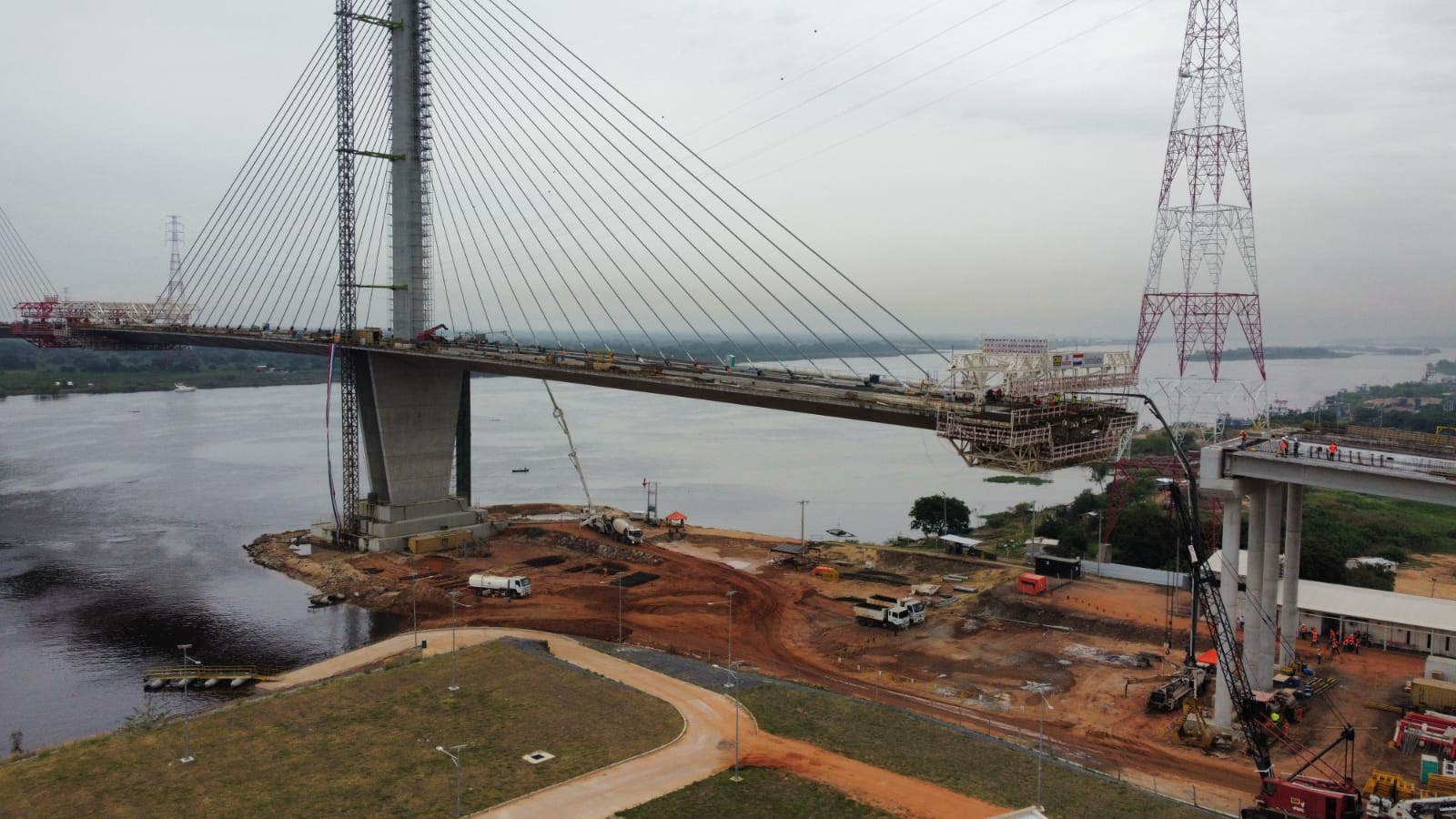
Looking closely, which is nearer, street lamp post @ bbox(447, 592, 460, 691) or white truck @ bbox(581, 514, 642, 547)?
street lamp post @ bbox(447, 592, 460, 691)

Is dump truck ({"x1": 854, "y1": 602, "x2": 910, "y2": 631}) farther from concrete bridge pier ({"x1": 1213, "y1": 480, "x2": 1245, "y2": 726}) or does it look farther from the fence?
the fence

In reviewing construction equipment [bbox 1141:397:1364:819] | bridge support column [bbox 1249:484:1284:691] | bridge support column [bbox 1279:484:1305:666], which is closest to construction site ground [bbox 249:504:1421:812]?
construction equipment [bbox 1141:397:1364:819]

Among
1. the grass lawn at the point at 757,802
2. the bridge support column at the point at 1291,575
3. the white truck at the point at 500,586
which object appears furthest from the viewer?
the white truck at the point at 500,586

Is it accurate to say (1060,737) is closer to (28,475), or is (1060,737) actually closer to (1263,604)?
(1263,604)

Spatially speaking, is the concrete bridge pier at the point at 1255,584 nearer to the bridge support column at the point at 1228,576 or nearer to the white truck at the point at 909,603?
the bridge support column at the point at 1228,576

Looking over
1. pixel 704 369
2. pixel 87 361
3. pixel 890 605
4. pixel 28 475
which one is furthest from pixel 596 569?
pixel 87 361

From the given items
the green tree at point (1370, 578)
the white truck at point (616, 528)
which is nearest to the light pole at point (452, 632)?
the white truck at point (616, 528)
